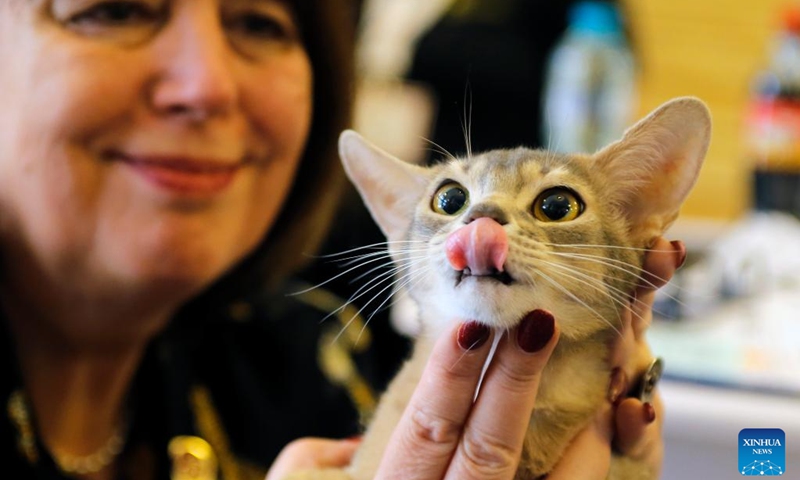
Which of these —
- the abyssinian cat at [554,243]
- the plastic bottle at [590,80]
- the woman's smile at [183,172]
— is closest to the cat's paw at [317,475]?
the abyssinian cat at [554,243]

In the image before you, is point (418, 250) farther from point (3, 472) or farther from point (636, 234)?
point (3, 472)

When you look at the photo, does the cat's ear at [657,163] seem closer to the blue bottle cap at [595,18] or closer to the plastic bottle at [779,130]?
the plastic bottle at [779,130]

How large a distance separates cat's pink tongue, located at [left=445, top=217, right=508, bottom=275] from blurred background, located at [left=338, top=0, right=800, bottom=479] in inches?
10.8

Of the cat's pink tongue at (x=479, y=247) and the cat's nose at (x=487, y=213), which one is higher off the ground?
the cat's nose at (x=487, y=213)

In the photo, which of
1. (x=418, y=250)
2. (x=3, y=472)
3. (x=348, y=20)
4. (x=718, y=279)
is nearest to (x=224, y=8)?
(x=348, y=20)

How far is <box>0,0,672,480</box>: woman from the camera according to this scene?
29.8 inches

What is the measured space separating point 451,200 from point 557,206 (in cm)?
8

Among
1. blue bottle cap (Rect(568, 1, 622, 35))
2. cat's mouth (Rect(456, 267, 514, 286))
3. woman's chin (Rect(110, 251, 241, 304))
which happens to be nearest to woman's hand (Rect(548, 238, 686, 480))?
cat's mouth (Rect(456, 267, 514, 286))

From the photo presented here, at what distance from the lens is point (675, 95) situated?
5.55 ft

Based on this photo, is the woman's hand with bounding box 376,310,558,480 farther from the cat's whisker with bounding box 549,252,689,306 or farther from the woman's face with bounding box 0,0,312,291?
the woman's face with bounding box 0,0,312,291

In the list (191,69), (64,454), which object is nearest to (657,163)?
(191,69)

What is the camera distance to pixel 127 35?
778 millimetres

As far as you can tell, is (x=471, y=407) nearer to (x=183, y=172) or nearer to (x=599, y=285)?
(x=599, y=285)

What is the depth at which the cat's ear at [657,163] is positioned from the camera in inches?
19.6
